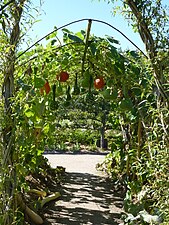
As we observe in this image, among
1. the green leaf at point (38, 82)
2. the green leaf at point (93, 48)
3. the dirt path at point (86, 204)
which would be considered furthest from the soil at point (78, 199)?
the green leaf at point (93, 48)

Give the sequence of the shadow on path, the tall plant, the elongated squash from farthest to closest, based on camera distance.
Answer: the elongated squash, the shadow on path, the tall plant

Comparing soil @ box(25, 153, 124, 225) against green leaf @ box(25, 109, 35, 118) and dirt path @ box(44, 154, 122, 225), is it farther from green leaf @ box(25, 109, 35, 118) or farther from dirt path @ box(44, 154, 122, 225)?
green leaf @ box(25, 109, 35, 118)

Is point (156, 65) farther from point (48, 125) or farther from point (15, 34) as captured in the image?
point (48, 125)

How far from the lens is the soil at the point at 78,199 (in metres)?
3.24

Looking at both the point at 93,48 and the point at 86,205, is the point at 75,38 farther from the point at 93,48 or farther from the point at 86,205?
the point at 86,205

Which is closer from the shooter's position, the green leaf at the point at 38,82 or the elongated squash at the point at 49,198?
the green leaf at the point at 38,82

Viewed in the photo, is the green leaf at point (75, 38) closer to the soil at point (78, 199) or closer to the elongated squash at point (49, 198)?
the soil at point (78, 199)

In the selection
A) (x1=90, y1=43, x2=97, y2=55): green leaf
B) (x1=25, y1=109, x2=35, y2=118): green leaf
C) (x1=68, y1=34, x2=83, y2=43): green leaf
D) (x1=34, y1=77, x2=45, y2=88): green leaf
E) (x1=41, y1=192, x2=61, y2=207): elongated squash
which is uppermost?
(x1=68, y1=34, x2=83, y2=43): green leaf

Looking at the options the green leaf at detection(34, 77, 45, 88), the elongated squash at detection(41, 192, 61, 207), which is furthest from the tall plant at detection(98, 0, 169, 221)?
the elongated squash at detection(41, 192, 61, 207)

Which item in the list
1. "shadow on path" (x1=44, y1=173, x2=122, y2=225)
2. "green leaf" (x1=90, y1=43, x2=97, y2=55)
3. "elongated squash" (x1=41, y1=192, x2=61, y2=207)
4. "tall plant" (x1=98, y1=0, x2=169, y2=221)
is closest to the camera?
A: "tall plant" (x1=98, y1=0, x2=169, y2=221)

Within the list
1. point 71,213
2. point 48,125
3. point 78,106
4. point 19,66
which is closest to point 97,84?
point 19,66

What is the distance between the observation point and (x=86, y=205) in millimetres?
Answer: 3740

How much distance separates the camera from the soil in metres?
3.24

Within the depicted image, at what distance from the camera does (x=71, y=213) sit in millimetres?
3426
